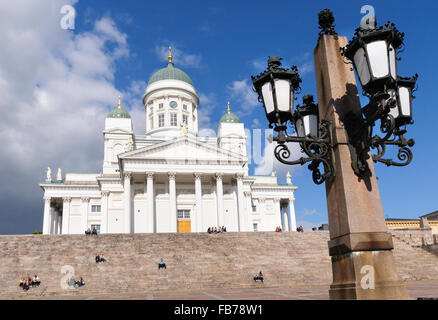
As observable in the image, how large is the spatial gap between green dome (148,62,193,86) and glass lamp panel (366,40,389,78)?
A: 67.7 meters

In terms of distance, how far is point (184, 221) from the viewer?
48.9m

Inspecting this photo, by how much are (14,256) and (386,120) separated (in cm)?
3005

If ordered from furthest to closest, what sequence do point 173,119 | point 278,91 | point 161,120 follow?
point 161,120 → point 173,119 → point 278,91

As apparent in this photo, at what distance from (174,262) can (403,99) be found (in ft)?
80.7

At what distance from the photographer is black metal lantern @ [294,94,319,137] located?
6613 millimetres

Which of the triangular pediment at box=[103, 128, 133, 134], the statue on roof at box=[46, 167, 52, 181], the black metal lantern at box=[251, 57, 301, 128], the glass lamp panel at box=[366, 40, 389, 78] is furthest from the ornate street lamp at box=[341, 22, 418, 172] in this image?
the triangular pediment at box=[103, 128, 133, 134]

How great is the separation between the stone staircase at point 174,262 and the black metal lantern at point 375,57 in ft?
69.8

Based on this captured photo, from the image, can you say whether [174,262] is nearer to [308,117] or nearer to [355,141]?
[308,117]

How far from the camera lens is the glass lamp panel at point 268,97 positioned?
5497 mm

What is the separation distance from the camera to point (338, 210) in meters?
5.18

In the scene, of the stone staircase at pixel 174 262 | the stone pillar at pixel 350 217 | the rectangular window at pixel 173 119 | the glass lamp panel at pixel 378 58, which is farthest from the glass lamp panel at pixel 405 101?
the rectangular window at pixel 173 119

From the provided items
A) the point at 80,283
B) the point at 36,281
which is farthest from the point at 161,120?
the point at 36,281
